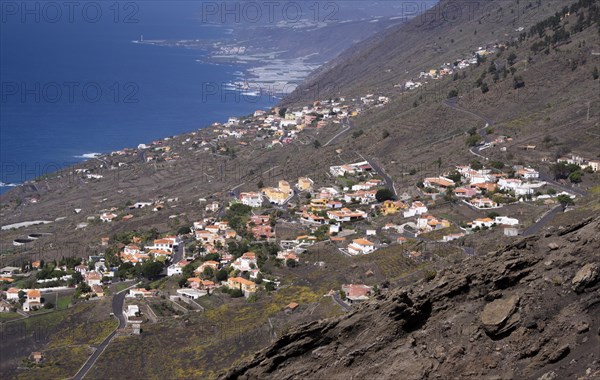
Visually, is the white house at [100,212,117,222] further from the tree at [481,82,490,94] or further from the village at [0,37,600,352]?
the tree at [481,82,490,94]

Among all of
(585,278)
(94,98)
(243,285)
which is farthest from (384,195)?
(94,98)

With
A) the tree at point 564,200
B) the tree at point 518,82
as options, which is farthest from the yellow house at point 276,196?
the tree at point 518,82

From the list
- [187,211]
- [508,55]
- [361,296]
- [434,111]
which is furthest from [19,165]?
[361,296]

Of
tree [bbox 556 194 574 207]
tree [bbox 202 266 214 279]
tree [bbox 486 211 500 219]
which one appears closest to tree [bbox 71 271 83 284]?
tree [bbox 202 266 214 279]

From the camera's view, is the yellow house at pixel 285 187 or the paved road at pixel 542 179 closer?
the paved road at pixel 542 179

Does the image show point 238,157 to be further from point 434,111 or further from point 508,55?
point 508,55

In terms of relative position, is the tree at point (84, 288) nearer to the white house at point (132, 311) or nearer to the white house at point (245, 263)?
the white house at point (132, 311)

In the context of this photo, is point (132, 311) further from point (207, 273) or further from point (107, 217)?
point (107, 217)
